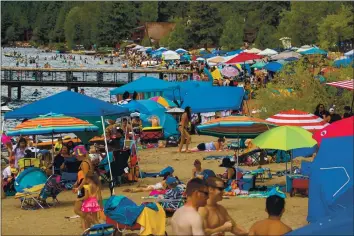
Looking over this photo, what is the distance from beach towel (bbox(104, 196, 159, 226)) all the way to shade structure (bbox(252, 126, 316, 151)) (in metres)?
3.24

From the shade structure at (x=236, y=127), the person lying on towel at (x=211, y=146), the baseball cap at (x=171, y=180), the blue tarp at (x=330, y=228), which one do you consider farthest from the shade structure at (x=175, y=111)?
the blue tarp at (x=330, y=228)

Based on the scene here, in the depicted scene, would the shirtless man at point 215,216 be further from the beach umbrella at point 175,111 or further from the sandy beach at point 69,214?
the beach umbrella at point 175,111

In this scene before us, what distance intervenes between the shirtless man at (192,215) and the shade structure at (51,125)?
8.26 metres

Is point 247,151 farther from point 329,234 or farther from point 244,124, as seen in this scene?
point 329,234

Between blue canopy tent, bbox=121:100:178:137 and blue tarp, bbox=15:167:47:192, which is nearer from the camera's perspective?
blue tarp, bbox=15:167:47:192

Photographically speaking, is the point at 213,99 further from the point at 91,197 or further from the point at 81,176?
the point at 91,197

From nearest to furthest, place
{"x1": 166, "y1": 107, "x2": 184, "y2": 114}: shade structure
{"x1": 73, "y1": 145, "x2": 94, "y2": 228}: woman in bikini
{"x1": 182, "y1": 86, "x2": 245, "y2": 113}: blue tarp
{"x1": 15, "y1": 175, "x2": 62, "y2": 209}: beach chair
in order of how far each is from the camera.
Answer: {"x1": 73, "y1": 145, "x2": 94, "y2": 228}: woman in bikini → {"x1": 15, "y1": 175, "x2": 62, "y2": 209}: beach chair → {"x1": 166, "y1": 107, "x2": 184, "y2": 114}: shade structure → {"x1": 182, "y1": 86, "x2": 245, "y2": 113}: blue tarp

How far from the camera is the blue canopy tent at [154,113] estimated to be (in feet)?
82.5

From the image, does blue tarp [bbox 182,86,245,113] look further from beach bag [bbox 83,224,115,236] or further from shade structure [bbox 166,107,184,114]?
beach bag [bbox 83,224,115,236]

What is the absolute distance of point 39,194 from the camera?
45.4 ft

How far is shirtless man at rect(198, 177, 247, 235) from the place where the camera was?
7.49 metres

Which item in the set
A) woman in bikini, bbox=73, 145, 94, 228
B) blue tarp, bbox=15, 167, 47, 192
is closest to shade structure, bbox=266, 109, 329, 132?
woman in bikini, bbox=73, 145, 94, 228

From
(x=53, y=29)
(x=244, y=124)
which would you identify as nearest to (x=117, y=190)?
(x=244, y=124)

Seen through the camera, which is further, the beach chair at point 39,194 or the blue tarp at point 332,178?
the beach chair at point 39,194
